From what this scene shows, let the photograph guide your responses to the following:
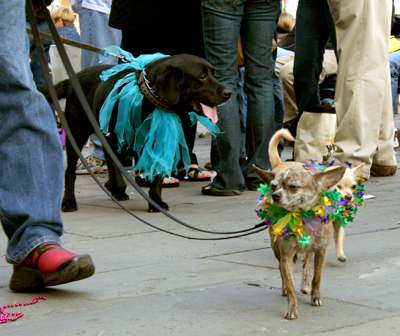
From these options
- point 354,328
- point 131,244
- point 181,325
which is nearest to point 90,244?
point 131,244

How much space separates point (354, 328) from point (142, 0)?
4010 mm

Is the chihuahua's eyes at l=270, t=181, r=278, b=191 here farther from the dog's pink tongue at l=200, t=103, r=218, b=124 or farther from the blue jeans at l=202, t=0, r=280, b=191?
the blue jeans at l=202, t=0, r=280, b=191

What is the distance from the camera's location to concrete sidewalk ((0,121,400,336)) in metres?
2.07

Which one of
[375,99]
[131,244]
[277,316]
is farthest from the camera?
[375,99]

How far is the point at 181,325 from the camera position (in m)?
2.07

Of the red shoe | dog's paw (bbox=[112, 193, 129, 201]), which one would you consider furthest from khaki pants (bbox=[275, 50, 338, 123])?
the red shoe

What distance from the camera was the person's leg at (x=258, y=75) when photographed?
190 inches

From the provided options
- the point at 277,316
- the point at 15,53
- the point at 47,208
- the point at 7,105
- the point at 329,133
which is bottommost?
the point at 329,133

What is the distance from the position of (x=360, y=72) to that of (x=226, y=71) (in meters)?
1.06

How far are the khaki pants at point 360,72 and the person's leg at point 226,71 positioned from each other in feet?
2.65

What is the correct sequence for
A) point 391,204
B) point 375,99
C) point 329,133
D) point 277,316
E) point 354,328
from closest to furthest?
point 354,328 < point 277,316 < point 391,204 < point 375,99 < point 329,133

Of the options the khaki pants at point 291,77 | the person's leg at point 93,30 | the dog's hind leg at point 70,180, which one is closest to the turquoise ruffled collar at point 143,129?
A: the dog's hind leg at point 70,180

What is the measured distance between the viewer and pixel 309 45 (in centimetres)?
572

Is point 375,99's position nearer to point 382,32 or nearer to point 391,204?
point 382,32
